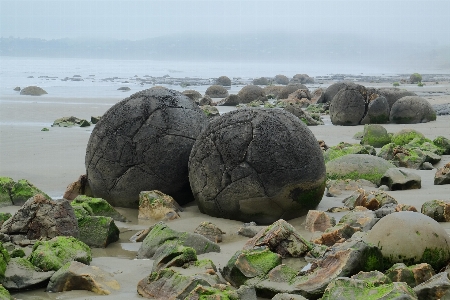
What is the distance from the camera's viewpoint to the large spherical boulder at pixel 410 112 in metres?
16.5

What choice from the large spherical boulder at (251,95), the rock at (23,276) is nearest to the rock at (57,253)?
the rock at (23,276)

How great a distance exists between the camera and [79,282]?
4090 millimetres

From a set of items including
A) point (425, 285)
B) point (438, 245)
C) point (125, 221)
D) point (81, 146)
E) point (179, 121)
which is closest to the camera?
point (425, 285)

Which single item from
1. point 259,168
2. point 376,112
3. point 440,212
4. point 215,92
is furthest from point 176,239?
point 215,92

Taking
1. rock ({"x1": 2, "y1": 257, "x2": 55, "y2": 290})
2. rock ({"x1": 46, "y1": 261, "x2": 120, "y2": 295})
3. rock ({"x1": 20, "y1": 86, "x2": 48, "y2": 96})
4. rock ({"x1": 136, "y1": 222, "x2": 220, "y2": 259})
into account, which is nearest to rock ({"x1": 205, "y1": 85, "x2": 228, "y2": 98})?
rock ({"x1": 20, "y1": 86, "x2": 48, "y2": 96})

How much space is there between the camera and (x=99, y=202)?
6203 millimetres

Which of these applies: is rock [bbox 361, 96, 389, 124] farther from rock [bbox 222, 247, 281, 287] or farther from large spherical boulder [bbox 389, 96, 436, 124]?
rock [bbox 222, 247, 281, 287]

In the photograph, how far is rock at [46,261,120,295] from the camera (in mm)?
4062

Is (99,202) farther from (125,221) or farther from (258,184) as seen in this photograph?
(258,184)

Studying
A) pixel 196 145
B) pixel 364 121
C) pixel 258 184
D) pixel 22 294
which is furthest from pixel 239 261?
pixel 364 121

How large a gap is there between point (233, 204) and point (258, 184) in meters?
0.35

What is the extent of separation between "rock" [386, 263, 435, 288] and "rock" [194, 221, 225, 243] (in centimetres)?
193

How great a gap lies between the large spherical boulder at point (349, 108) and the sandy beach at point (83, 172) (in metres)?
0.55

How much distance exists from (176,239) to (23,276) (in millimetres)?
1251
